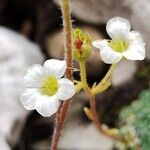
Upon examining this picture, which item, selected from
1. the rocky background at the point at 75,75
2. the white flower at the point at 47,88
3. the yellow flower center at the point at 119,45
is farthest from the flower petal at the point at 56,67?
the rocky background at the point at 75,75

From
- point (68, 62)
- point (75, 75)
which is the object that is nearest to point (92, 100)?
point (68, 62)

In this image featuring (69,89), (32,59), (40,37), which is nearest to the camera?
(69,89)

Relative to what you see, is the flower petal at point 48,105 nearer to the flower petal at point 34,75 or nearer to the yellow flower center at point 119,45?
the flower petal at point 34,75

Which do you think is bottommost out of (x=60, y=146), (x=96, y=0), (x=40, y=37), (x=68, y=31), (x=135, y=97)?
(x=60, y=146)

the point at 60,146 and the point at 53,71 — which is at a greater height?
the point at 53,71

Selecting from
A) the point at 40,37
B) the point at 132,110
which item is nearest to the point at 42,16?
the point at 40,37

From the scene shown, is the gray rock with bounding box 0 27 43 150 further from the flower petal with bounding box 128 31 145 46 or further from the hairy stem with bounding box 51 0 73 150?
the flower petal with bounding box 128 31 145 46

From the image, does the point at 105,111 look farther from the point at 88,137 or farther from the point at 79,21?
the point at 79,21

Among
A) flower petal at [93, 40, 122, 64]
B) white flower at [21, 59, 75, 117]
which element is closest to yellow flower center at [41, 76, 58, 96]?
white flower at [21, 59, 75, 117]
